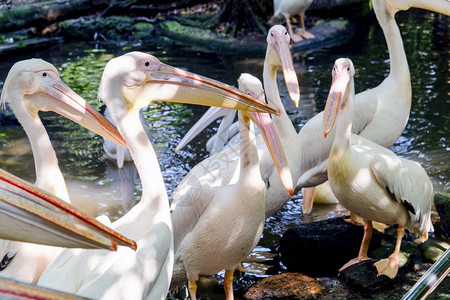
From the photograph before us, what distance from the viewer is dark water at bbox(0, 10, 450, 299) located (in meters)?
5.34

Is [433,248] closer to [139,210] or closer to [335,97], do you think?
[335,97]

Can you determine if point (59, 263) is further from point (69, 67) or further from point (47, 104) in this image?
point (69, 67)

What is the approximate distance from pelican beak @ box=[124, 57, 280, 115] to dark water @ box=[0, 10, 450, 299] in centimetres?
151

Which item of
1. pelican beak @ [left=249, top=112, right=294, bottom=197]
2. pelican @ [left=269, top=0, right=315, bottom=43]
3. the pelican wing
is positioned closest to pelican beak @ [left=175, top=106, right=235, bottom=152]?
pelican beak @ [left=249, top=112, right=294, bottom=197]

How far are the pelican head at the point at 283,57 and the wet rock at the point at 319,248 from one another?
951 millimetres

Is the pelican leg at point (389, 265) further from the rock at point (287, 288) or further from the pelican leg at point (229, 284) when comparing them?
the pelican leg at point (229, 284)

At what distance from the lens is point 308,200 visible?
4.95 metres

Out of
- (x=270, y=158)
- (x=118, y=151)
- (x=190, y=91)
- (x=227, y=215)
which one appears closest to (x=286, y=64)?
(x=270, y=158)

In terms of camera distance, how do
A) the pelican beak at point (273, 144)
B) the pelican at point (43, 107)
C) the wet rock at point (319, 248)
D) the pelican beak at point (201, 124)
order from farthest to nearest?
1. the pelican beak at point (201, 124)
2. the wet rock at point (319, 248)
3. the pelican beak at point (273, 144)
4. the pelican at point (43, 107)

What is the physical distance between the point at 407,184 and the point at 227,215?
121cm

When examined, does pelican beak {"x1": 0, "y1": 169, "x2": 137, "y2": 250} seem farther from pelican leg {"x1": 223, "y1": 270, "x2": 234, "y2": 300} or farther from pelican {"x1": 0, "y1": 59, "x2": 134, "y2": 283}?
pelican leg {"x1": 223, "y1": 270, "x2": 234, "y2": 300}

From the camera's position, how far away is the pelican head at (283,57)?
4.36 m

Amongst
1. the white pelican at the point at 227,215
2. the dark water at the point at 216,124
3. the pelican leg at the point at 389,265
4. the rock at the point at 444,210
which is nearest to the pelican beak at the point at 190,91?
the white pelican at the point at 227,215

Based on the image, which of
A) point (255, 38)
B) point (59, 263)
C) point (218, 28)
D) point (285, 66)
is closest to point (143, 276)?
Result: point (59, 263)
